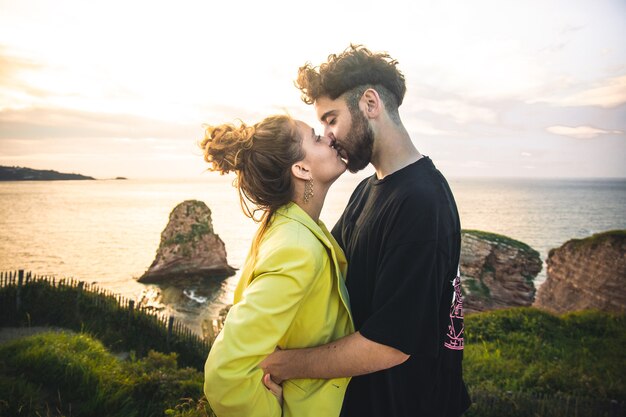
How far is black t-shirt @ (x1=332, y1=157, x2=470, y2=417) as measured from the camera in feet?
7.70

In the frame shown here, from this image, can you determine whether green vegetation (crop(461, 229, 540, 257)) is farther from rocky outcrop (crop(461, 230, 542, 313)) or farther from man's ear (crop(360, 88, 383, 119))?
man's ear (crop(360, 88, 383, 119))

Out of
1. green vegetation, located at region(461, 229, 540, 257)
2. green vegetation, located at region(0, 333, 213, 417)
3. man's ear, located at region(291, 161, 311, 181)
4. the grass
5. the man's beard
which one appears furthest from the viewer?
green vegetation, located at region(461, 229, 540, 257)

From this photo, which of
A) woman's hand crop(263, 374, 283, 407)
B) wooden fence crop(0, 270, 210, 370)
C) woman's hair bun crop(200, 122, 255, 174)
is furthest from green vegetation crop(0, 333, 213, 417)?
wooden fence crop(0, 270, 210, 370)

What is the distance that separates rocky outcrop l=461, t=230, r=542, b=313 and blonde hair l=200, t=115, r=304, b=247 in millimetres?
21724

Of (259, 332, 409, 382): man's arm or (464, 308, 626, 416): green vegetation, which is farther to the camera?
(464, 308, 626, 416): green vegetation

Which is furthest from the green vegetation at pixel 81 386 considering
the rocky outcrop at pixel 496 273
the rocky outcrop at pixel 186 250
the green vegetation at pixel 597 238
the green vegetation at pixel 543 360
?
the rocky outcrop at pixel 186 250

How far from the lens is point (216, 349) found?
2.06m

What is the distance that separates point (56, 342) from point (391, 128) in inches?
307

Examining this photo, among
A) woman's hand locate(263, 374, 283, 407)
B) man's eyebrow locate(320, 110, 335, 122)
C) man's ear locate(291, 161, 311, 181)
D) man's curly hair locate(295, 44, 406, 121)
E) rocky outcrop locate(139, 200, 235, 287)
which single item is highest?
man's curly hair locate(295, 44, 406, 121)

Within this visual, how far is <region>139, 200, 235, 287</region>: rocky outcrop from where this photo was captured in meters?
40.5

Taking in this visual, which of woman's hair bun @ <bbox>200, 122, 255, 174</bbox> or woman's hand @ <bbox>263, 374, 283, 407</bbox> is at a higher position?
woman's hair bun @ <bbox>200, 122, 255, 174</bbox>

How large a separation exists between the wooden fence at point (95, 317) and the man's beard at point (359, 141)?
12.8 metres

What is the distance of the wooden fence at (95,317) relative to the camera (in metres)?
14.1

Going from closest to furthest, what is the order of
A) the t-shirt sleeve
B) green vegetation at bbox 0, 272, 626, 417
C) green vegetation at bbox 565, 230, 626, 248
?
the t-shirt sleeve, green vegetation at bbox 0, 272, 626, 417, green vegetation at bbox 565, 230, 626, 248
